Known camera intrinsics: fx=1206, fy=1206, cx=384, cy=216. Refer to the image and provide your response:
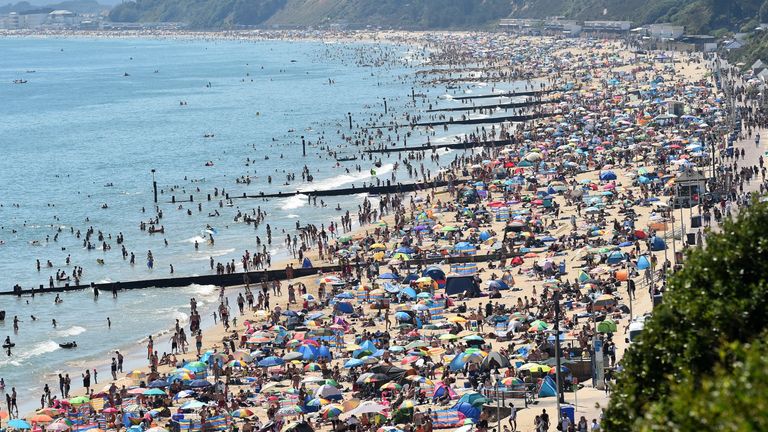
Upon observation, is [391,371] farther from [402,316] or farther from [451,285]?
[451,285]

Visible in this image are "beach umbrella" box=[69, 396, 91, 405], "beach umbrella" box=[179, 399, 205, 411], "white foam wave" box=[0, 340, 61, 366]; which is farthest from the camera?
"white foam wave" box=[0, 340, 61, 366]

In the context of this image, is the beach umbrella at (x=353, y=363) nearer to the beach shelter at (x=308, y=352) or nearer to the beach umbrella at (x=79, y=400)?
the beach shelter at (x=308, y=352)

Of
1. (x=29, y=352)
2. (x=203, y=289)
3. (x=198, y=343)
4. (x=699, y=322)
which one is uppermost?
(x=699, y=322)

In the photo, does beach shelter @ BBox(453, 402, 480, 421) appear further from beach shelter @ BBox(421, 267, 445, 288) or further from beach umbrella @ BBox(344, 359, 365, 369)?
beach shelter @ BBox(421, 267, 445, 288)

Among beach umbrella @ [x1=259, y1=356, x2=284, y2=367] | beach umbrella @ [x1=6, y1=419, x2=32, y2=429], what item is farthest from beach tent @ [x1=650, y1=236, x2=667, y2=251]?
beach umbrella @ [x1=6, y1=419, x2=32, y2=429]

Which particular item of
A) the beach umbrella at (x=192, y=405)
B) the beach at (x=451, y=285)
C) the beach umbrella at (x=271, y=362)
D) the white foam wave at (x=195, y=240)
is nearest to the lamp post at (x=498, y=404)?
the beach at (x=451, y=285)

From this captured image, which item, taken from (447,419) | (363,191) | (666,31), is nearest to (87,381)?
(447,419)
